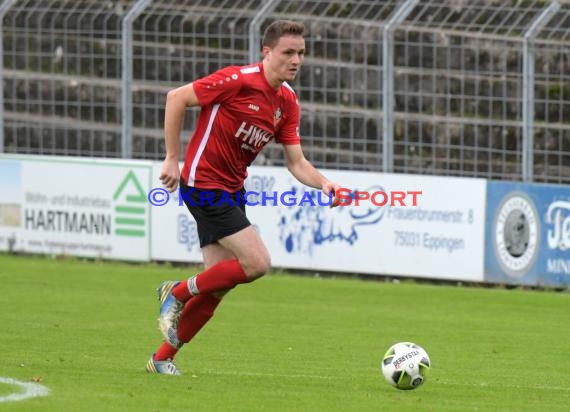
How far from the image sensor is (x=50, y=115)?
68.7 ft

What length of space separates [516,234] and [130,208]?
5.41m

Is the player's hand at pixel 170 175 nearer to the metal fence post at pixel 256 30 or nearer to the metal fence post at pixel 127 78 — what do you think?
the metal fence post at pixel 256 30

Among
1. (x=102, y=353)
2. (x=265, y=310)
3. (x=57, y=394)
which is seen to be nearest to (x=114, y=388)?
(x=57, y=394)

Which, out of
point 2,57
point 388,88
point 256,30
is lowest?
point 388,88

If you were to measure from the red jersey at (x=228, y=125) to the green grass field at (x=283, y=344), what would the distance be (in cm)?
129

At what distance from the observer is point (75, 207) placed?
790 inches

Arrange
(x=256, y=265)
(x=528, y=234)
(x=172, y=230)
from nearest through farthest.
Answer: (x=256, y=265) → (x=528, y=234) → (x=172, y=230)

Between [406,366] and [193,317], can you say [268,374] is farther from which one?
[406,366]

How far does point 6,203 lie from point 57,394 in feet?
41.6

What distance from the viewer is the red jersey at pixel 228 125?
9.12 m

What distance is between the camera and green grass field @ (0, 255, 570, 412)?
27.6 ft

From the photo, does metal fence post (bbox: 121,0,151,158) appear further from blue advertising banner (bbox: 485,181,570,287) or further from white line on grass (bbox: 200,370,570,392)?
white line on grass (bbox: 200,370,570,392)

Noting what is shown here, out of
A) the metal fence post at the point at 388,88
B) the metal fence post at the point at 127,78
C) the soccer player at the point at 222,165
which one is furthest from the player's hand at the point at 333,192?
the metal fence post at the point at 127,78

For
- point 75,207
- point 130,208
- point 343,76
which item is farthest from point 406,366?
point 75,207
